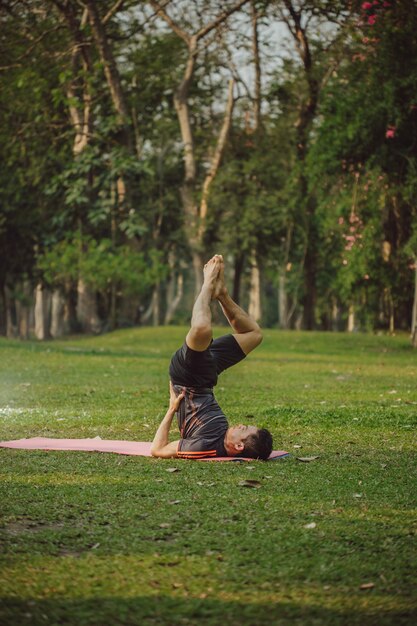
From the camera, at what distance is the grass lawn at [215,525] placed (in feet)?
14.9

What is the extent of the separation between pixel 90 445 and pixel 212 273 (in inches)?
72.6

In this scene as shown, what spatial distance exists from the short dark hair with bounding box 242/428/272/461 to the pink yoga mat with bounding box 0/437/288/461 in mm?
164

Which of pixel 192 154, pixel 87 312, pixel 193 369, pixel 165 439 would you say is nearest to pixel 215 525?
pixel 165 439

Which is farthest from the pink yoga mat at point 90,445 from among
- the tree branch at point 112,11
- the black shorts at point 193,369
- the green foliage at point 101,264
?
the green foliage at point 101,264

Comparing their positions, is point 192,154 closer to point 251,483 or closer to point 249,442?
point 249,442

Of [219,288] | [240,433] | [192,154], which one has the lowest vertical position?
[240,433]

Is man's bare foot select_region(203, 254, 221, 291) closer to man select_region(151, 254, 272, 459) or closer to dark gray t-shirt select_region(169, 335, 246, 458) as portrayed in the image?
man select_region(151, 254, 272, 459)

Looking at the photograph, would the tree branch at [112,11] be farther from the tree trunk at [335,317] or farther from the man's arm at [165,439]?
the man's arm at [165,439]

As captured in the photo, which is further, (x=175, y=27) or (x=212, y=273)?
(x=175, y=27)

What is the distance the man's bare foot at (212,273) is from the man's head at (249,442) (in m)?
1.45

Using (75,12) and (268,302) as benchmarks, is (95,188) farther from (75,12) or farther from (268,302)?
(268,302)

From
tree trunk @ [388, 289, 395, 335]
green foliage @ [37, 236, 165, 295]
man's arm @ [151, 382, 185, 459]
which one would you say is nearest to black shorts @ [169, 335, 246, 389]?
man's arm @ [151, 382, 185, 459]

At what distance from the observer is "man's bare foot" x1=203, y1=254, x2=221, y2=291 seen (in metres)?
9.33

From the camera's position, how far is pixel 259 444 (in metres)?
8.31
